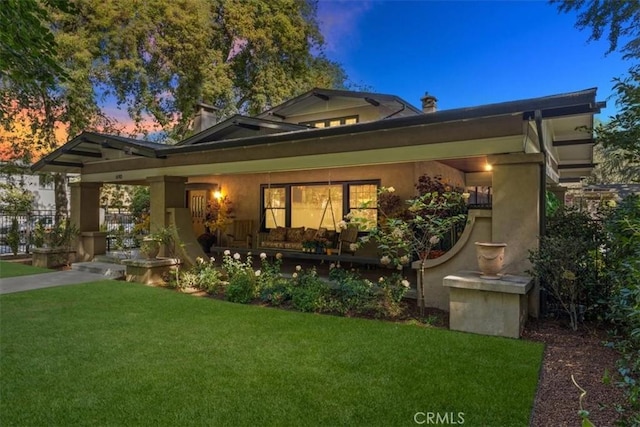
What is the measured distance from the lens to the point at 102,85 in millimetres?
18828

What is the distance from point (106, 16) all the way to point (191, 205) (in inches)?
387

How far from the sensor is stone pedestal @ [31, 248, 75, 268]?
1210 cm

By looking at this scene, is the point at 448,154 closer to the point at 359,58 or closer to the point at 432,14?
the point at 432,14

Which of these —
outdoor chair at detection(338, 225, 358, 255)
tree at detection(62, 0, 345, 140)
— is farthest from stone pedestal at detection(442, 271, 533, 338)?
tree at detection(62, 0, 345, 140)

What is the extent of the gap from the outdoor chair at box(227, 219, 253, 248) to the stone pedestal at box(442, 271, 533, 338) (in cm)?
867

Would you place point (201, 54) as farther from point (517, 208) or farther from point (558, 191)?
point (517, 208)

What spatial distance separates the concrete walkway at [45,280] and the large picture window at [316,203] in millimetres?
5412

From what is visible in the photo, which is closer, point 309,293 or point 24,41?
point 24,41

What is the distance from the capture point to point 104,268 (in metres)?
10.7

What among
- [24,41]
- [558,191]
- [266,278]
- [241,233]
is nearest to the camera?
[24,41]

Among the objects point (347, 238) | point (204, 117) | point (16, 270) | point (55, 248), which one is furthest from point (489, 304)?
point (55, 248)

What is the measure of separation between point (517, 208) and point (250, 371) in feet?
15.3

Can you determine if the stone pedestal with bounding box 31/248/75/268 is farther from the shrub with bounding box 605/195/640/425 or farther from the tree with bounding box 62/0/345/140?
the shrub with bounding box 605/195/640/425

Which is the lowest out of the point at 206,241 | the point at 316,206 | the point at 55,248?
the point at 55,248
